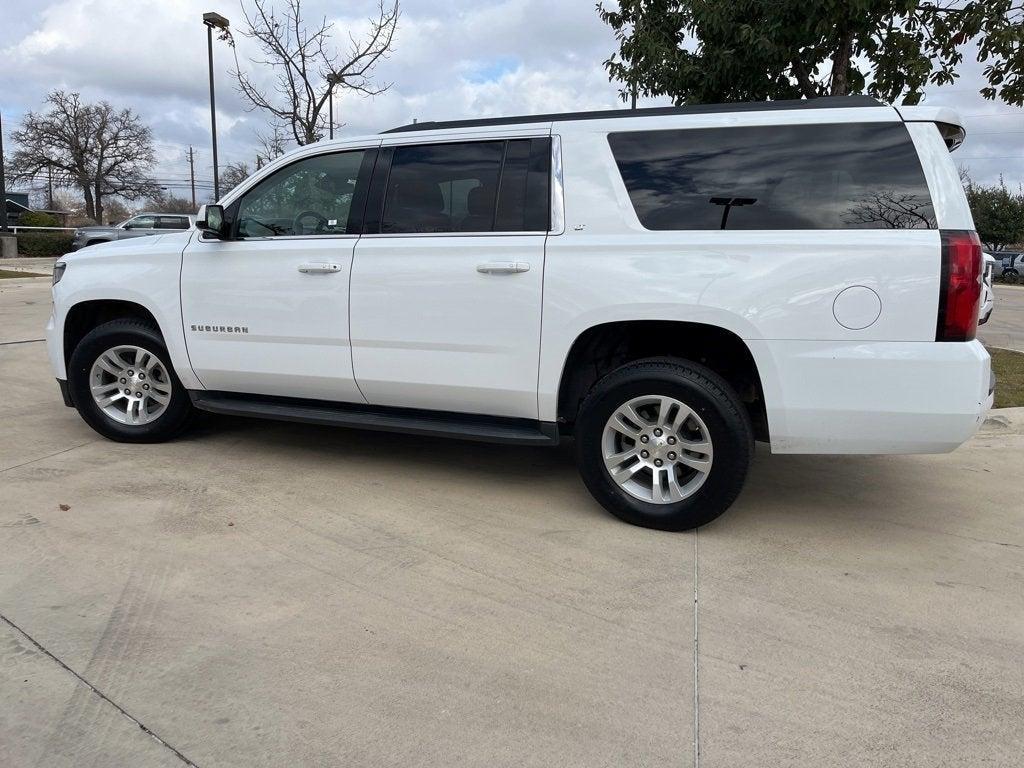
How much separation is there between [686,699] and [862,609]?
1.06 metres

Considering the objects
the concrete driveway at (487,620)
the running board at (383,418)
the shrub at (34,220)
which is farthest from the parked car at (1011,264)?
the shrub at (34,220)

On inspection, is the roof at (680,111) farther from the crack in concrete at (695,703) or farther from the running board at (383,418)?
the crack in concrete at (695,703)

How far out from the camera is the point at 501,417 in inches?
172

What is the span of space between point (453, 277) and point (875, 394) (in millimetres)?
2123

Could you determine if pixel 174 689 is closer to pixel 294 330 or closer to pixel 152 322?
pixel 294 330

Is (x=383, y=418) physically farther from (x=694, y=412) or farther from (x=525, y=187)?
(x=694, y=412)

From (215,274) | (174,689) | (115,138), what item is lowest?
(174,689)

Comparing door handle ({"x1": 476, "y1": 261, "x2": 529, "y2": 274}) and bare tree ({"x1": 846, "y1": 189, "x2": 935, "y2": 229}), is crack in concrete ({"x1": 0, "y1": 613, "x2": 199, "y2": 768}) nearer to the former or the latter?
door handle ({"x1": 476, "y1": 261, "x2": 529, "y2": 274})

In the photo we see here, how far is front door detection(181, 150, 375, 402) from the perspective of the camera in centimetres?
458

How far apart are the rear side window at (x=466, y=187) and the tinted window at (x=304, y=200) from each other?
22cm

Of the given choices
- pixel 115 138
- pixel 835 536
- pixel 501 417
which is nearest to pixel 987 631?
pixel 835 536

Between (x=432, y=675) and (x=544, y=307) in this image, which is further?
(x=544, y=307)

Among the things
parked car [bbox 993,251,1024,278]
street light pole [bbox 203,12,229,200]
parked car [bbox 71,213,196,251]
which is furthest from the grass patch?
parked car [bbox 993,251,1024,278]

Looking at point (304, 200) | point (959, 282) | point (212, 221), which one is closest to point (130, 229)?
point (212, 221)
